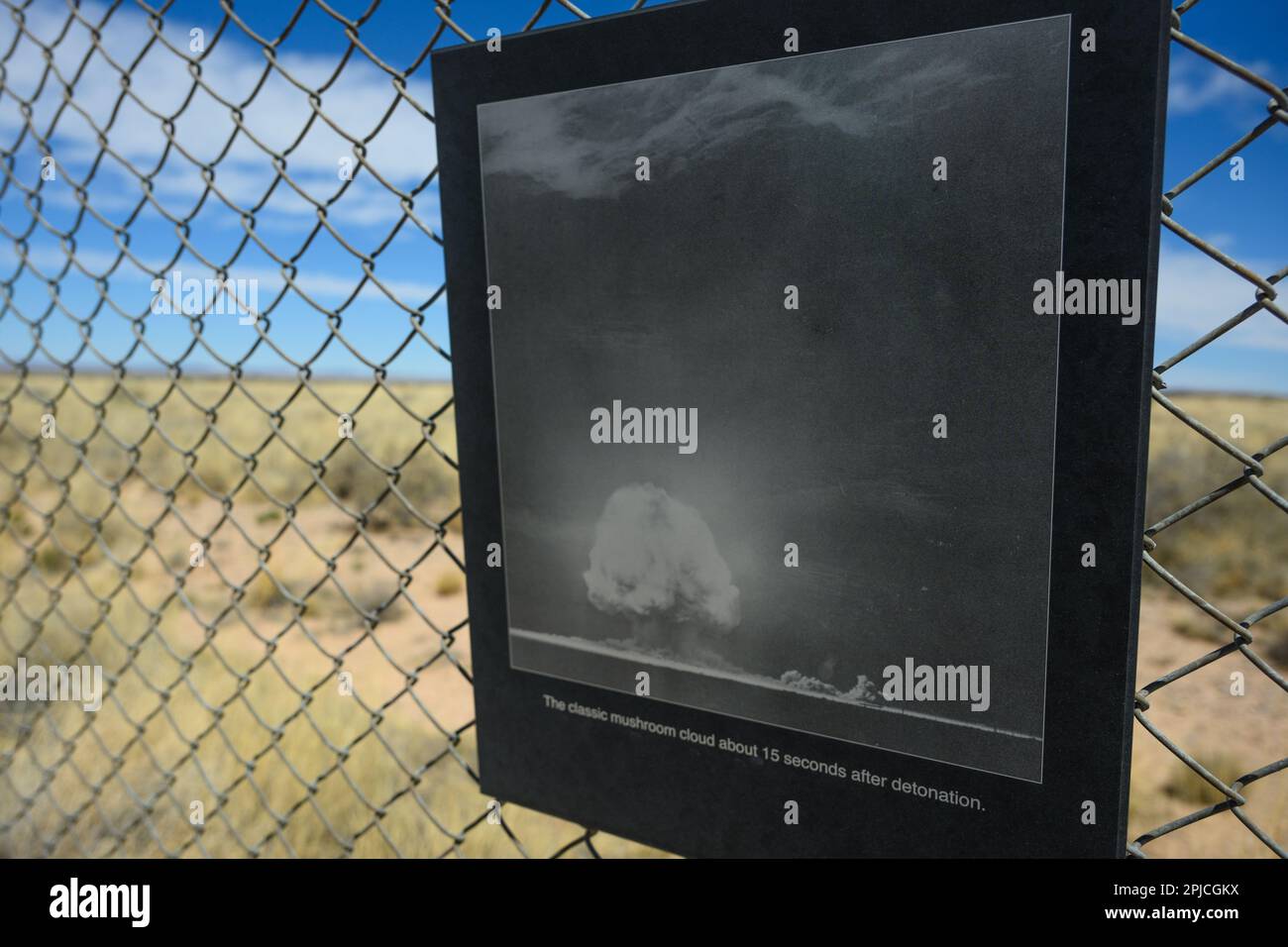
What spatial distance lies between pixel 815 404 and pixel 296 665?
665 centimetres

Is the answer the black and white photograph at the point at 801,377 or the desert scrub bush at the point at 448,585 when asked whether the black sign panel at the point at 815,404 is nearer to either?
the black and white photograph at the point at 801,377

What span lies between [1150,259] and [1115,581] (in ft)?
1.04

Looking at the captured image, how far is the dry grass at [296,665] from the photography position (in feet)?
6.86

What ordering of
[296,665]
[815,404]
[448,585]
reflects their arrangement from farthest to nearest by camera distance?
1. [448,585]
2. [296,665]
3. [815,404]

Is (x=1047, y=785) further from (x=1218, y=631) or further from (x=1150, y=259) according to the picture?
(x=1218, y=631)

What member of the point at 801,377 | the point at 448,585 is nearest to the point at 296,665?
the point at 448,585

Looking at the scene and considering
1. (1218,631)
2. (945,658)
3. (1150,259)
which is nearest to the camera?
(1150,259)

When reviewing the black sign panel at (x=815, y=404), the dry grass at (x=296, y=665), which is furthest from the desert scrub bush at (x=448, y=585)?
the black sign panel at (x=815, y=404)

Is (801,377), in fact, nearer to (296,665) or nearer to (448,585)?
(296,665)

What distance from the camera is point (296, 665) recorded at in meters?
6.58

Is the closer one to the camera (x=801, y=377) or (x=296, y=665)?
(x=801, y=377)

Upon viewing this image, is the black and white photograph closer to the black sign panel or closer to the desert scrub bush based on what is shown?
the black sign panel

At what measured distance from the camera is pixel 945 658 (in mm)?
878
